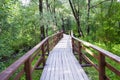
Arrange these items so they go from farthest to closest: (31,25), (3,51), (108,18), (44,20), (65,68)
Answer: (31,25) → (44,20) → (108,18) → (3,51) → (65,68)

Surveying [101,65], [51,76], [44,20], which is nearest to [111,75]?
[51,76]

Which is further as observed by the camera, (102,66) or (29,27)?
(29,27)

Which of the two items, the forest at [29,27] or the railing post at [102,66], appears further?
the forest at [29,27]

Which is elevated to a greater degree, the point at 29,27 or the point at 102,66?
the point at 29,27

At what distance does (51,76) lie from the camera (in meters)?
5.51

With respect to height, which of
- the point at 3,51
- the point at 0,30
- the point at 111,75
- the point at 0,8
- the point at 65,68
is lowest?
the point at 111,75

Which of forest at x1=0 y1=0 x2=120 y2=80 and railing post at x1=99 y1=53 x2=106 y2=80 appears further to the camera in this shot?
forest at x1=0 y1=0 x2=120 y2=80

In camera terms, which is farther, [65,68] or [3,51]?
[3,51]

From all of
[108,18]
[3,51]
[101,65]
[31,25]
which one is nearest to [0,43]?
[3,51]

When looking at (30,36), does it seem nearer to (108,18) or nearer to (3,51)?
(108,18)

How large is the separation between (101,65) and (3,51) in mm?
3961

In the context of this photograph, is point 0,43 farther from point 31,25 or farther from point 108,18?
point 31,25

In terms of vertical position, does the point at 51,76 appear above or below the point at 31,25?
below

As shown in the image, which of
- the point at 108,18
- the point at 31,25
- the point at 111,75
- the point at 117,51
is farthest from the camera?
the point at 31,25
